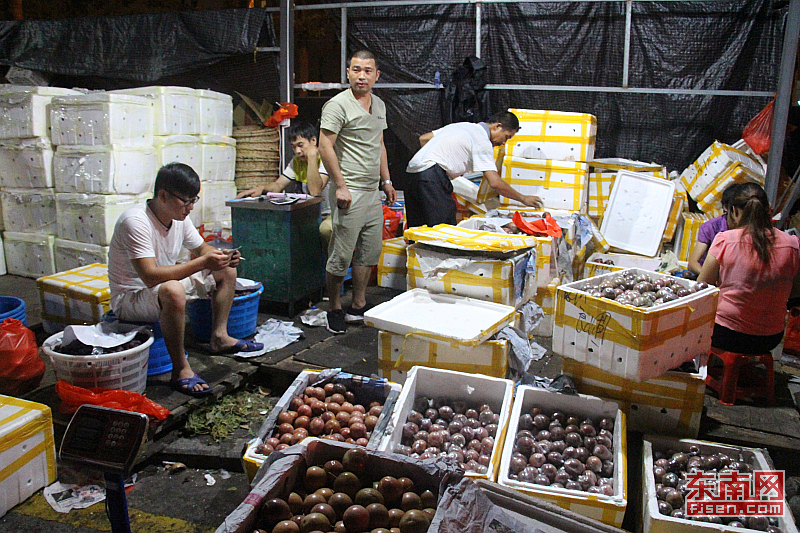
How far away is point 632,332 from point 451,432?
1.01 metres

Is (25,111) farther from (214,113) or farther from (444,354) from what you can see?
(444,354)

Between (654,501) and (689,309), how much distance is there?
982mm

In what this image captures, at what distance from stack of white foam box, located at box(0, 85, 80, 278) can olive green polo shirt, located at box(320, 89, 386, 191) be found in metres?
3.32

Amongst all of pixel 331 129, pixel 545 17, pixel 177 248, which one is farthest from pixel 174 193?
pixel 545 17

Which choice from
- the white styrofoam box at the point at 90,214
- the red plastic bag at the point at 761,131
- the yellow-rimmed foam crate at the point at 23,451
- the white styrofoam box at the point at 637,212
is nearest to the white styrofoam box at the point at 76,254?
the white styrofoam box at the point at 90,214

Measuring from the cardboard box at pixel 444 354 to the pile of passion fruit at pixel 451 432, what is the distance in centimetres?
21

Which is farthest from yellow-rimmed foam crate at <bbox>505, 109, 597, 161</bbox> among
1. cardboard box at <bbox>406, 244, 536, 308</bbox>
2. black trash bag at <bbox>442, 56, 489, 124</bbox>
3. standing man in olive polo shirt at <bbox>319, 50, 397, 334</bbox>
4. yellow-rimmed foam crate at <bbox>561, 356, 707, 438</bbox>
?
yellow-rimmed foam crate at <bbox>561, 356, 707, 438</bbox>

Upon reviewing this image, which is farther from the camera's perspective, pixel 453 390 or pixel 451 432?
pixel 453 390

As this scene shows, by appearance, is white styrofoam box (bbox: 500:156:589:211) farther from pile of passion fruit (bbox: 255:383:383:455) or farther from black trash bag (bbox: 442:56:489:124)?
pile of passion fruit (bbox: 255:383:383:455)

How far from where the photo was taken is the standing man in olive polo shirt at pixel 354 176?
15.6ft

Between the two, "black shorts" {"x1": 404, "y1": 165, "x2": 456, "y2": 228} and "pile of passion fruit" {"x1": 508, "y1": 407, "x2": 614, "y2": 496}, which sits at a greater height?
"black shorts" {"x1": 404, "y1": 165, "x2": 456, "y2": 228}

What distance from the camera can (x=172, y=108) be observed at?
657cm

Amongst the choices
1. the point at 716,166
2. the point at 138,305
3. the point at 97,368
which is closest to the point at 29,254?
the point at 138,305

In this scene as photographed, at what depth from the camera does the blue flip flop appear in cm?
375
